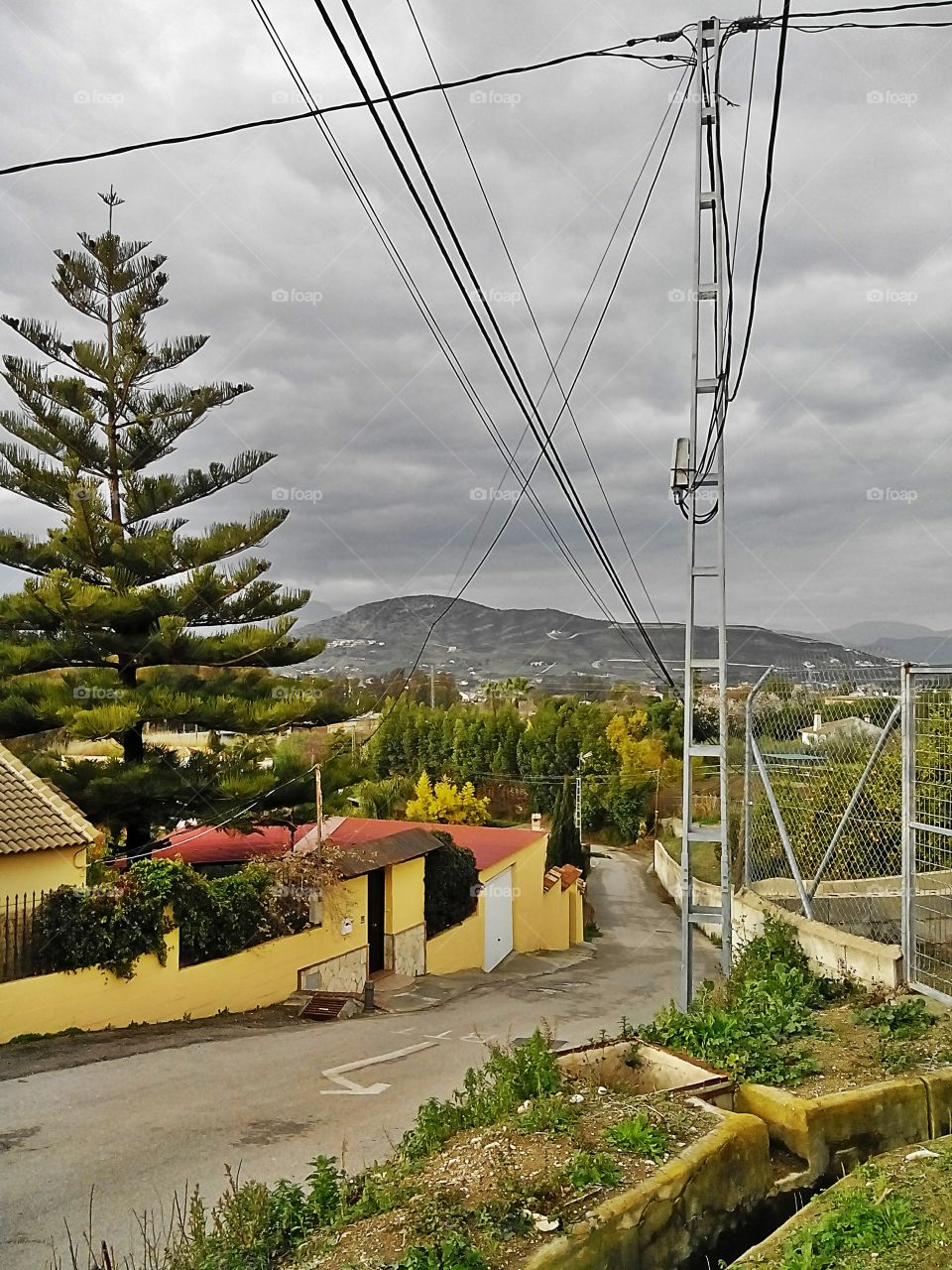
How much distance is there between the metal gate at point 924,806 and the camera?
4.86 meters

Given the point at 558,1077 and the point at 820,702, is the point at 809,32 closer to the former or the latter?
the point at 820,702

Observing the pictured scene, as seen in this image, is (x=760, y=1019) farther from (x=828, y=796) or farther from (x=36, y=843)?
(x=36, y=843)

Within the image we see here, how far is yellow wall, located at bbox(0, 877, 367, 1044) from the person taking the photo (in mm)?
8219

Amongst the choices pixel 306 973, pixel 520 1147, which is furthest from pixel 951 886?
pixel 306 973

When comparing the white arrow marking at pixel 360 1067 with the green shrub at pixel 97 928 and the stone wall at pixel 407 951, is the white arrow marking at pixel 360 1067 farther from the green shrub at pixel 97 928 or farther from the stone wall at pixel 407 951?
the stone wall at pixel 407 951

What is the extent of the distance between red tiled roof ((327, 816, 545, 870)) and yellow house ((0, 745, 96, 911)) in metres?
5.32

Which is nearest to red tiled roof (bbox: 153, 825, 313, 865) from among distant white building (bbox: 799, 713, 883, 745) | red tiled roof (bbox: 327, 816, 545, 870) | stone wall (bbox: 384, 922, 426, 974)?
red tiled roof (bbox: 327, 816, 545, 870)

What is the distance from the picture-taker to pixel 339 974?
12.6m

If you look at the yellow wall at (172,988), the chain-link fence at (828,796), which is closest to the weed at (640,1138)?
the chain-link fence at (828,796)

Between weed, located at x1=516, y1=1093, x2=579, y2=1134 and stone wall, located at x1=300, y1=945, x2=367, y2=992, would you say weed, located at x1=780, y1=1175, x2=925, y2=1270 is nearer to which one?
weed, located at x1=516, y1=1093, x2=579, y2=1134

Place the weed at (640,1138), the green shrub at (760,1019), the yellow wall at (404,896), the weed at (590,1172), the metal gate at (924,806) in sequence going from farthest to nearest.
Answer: the yellow wall at (404,896) → the metal gate at (924,806) → the green shrub at (760,1019) → the weed at (640,1138) → the weed at (590,1172)

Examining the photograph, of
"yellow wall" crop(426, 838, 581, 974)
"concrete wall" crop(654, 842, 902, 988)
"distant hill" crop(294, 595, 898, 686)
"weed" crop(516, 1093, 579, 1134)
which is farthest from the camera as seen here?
"yellow wall" crop(426, 838, 581, 974)

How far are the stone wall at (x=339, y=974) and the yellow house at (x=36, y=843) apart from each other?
3679 millimetres

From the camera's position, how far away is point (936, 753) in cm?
491
